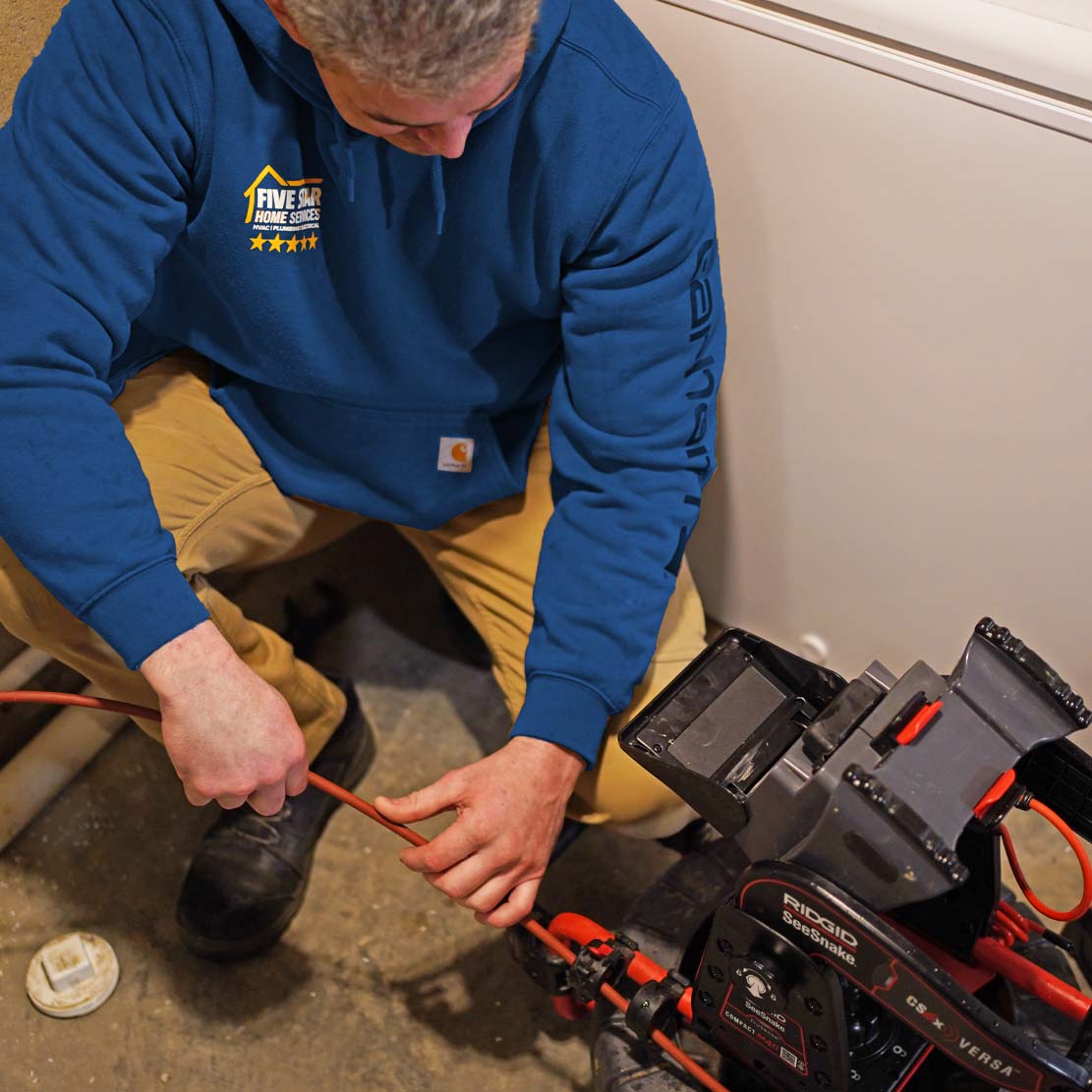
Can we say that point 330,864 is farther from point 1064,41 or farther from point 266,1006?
point 1064,41

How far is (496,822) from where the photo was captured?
0.96 meters

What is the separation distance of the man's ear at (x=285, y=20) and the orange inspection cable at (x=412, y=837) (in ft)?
1.74

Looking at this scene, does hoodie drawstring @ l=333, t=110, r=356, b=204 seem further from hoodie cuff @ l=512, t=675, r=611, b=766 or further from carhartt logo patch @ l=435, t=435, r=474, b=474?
hoodie cuff @ l=512, t=675, r=611, b=766

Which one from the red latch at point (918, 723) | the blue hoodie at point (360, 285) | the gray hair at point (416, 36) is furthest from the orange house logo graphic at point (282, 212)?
the red latch at point (918, 723)

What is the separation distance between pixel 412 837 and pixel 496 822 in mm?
94

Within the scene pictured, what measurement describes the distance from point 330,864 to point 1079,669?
0.79 meters

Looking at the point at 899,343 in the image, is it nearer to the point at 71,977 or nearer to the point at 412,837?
the point at 412,837

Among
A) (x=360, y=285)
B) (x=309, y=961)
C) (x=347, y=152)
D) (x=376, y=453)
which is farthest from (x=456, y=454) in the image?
(x=309, y=961)

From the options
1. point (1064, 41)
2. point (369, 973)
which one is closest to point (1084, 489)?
point (1064, 41)

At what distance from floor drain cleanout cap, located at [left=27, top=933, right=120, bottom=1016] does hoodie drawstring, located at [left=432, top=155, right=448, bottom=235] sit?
2.64 feet

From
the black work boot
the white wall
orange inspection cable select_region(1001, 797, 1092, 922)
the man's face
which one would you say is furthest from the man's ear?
the black work boot

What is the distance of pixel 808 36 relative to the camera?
3.11 feet

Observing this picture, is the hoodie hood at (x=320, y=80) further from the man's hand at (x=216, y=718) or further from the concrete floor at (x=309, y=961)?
the concrete floor at (x=309, y=961)

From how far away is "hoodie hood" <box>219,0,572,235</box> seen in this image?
822 millimetres
